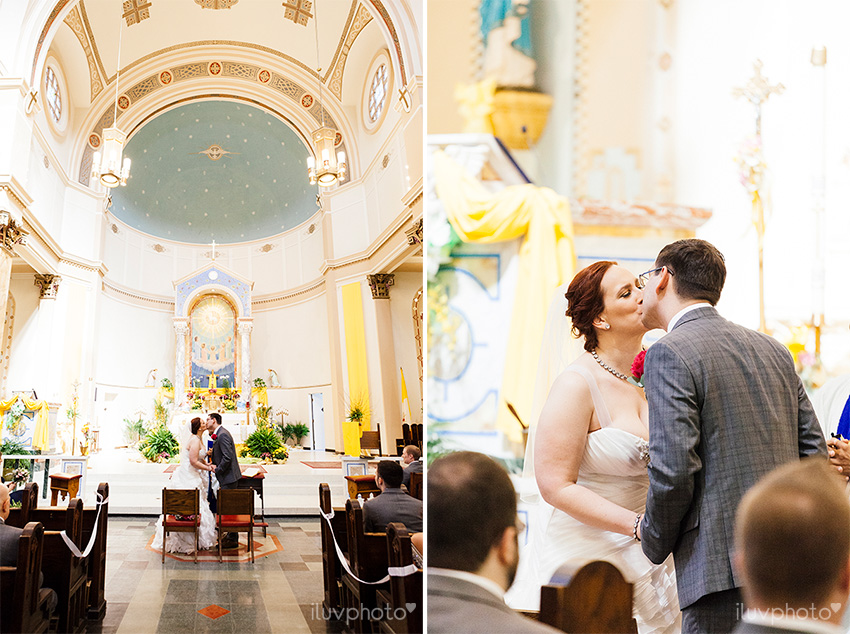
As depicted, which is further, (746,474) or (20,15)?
(20,15)

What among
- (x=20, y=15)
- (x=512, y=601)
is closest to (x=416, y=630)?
(x=512, y=601)

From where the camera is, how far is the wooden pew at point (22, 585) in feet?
9.32

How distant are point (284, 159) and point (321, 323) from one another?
343cm

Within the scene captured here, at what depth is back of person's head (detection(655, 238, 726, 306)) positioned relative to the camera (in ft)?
8.75

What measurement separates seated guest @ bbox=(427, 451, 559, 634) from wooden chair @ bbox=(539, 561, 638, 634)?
0.21m

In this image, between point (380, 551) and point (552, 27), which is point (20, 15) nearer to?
point (552, 27)

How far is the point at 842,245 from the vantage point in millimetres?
3332

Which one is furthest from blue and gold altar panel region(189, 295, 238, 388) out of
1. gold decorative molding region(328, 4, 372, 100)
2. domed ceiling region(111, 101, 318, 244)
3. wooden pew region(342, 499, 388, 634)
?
wooden pew region(342, 499, 388, 634)

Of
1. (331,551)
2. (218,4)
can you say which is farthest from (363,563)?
(218,4)

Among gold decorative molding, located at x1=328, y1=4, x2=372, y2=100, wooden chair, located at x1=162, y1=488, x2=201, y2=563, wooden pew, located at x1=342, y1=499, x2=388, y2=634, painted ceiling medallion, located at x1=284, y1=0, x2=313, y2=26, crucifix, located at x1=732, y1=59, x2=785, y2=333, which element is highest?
painted ceiling medallion, located at x1=284, y1=0, x2=313, y2=26

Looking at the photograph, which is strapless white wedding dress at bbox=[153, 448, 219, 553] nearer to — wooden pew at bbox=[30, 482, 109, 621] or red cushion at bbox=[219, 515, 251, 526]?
red cushion at bbox=[219, 515, 251, 526]

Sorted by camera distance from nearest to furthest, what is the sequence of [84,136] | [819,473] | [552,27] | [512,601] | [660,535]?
[660,535], [819,473], [512,601], [552,27], [84,136]
